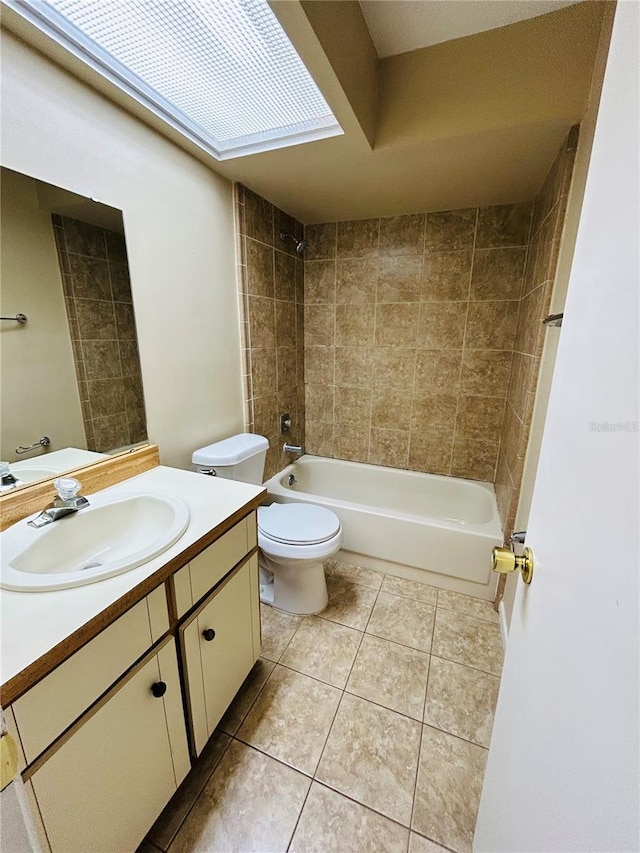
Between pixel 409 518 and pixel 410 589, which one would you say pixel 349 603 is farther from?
pixel 409 518

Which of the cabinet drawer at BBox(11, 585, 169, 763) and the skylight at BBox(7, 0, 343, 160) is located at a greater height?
the skylight at BBox(7, 0, 343, 160)

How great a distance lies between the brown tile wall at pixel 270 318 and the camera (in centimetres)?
193

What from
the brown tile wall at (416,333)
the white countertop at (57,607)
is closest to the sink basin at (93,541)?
the white countertop at (57,607)

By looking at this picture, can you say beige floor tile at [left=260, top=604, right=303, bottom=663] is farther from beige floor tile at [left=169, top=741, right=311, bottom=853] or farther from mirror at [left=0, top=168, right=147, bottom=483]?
mirror at [left=0, top=168, right=147, bottom=483]

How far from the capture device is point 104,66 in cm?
108

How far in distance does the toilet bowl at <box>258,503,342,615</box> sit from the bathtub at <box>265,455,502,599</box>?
0.34 m

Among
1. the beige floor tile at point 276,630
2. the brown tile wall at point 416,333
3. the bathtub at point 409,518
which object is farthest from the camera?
the brown tile wall at point 416,333

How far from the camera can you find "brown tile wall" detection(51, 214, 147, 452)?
3.64 feet

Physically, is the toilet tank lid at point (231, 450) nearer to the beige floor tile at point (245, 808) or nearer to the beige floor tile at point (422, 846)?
the beige floor tile at point (245, 808)

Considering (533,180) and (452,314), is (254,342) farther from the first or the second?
(533,180)

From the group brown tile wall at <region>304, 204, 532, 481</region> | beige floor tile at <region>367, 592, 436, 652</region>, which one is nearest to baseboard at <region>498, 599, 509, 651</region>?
beige floor tile at <region>367, 592, 436, 652</region>

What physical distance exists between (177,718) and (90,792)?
0.25m

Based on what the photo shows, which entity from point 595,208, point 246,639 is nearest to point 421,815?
point 246,639

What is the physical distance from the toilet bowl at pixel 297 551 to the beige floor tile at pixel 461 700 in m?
A: 0.62
